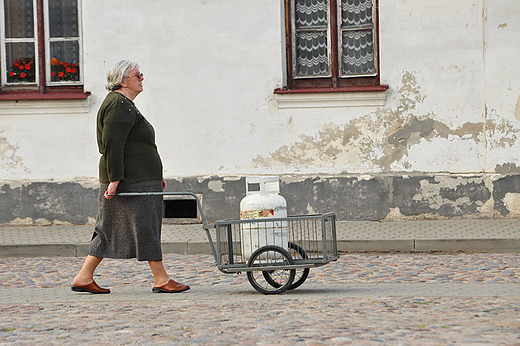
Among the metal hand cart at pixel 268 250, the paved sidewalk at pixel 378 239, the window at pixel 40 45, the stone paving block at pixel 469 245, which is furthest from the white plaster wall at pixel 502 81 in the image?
the window at pixel 40 45

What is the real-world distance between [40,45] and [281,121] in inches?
139

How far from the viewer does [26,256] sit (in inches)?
342

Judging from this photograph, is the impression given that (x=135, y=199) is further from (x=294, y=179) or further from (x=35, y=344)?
(x=294, y=179)

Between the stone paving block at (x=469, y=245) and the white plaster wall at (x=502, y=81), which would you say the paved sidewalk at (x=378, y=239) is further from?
the white plaster wall at (x=502, y=81)

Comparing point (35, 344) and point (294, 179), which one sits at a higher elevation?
point (294, 179)

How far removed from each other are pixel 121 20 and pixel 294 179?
3.18 m

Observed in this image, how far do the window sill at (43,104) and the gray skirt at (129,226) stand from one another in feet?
15.8

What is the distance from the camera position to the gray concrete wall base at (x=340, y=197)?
10000 mm

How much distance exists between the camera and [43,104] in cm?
1052

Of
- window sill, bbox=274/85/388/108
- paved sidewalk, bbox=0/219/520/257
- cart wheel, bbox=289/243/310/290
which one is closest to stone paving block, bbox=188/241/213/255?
paved sidewalk, bbox=0/219/520/257

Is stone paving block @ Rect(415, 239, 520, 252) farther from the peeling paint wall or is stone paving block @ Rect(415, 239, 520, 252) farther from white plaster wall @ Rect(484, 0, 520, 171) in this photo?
white plaster wall @ Rect(484, 0, 520, 171)

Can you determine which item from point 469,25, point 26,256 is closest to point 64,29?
point 26,256

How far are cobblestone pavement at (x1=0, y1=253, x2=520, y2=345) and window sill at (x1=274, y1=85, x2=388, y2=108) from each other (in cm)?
310

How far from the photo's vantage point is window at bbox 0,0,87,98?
35.2 ft
